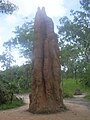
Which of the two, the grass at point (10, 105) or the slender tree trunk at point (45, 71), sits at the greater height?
the slender tree trunk at point (45, 71)

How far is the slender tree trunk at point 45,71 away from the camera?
63.2 ft

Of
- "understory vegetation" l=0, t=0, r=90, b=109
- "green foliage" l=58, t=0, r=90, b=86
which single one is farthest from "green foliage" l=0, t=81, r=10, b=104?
"green foliage" l=58, t=0, r=90, b=86

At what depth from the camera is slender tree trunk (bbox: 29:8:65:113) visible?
19266mm

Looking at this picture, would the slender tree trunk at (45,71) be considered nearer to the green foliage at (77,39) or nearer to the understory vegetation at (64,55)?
the understory vegetation at (64,55)

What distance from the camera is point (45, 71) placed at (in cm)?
1977

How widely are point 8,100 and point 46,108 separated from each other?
27.1 feet

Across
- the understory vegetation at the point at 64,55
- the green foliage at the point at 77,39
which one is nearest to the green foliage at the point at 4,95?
the understory vegetation at the point at 64,55

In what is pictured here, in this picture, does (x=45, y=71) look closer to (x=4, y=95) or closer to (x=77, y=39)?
(x=4, y=95)

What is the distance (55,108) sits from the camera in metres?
19.0

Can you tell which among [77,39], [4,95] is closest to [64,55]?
[77,39]

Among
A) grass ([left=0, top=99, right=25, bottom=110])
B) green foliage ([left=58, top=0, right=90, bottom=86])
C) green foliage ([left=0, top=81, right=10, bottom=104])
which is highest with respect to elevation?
green foliage ([left=58, top=0, right=90, bottom=86])

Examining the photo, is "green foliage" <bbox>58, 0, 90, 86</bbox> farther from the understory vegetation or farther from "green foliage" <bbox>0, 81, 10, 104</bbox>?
"green foliage" <bbox>0, 81, 10, 104</bbox>

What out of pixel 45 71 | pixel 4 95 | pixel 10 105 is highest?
pixel 45 71

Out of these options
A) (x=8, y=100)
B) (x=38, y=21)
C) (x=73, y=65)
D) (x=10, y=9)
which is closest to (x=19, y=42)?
(x=73, y=65)
